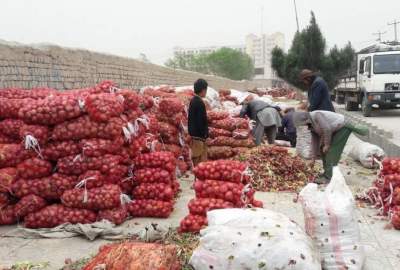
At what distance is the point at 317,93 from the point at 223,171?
4327 millimetres

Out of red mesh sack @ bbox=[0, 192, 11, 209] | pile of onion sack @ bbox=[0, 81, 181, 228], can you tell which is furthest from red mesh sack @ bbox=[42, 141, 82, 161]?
red mesh sack @ bbox=[0, 192, 11, 209]

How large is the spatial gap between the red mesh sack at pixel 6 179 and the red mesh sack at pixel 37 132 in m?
0.46

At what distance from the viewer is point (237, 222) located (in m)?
3.60

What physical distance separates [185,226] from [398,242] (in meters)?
2.25

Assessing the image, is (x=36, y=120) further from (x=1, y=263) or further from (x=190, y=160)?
(x=190, y=160)

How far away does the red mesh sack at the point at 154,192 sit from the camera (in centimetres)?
594

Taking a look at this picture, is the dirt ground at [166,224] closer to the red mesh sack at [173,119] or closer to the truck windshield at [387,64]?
the red mesh sack at [173,119]

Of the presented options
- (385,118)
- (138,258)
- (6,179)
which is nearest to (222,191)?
(138,258)

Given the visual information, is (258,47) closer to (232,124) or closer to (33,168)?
(232,124)

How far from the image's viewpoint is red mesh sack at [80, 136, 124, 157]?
5.54 meters

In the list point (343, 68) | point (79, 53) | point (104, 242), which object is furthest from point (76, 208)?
point (343, 68)

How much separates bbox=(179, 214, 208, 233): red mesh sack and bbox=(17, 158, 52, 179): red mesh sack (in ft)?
6.29

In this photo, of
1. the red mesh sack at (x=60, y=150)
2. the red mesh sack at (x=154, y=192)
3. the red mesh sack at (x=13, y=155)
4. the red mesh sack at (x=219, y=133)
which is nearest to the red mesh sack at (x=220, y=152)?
the red mesh sack at (x=219, y=133)

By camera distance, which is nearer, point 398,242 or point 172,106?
point 398,242
